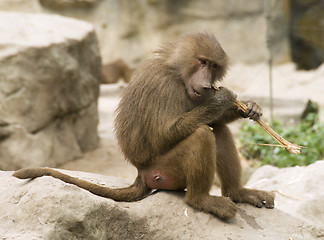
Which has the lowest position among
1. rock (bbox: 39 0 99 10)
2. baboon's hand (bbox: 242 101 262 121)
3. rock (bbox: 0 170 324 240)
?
rock (bbox: 39 0 99 10)

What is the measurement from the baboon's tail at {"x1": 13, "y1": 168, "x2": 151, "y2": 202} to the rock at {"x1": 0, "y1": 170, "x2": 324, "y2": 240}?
0.07m

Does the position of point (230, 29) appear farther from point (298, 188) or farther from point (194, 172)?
point (194, 172)

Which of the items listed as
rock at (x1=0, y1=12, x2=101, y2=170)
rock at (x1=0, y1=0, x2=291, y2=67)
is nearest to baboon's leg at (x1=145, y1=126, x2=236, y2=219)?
rock at (x1=0, y1=12, x2=101, y2=170)

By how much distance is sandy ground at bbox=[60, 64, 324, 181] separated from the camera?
790 cm

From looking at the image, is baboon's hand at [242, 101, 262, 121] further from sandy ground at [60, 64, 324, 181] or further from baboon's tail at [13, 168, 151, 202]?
sandy ground at [60, 64, 324, 181]

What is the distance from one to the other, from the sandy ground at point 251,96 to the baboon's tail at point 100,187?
333 centimetres

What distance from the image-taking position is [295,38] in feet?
54.0

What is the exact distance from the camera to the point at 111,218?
10.7 ft

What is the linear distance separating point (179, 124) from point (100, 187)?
2.50 ft

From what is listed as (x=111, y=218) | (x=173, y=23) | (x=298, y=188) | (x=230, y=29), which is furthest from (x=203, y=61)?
(x=173, y=23)

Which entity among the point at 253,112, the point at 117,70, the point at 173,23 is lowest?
the point at 117,70

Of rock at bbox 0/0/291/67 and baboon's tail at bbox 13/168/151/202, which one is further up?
baboon's tail at bbox 13/168/151/202

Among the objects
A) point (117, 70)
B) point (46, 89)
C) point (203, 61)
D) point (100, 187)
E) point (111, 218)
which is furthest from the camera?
point (117, 70)

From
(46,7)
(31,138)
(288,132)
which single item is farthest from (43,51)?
(46,7)
